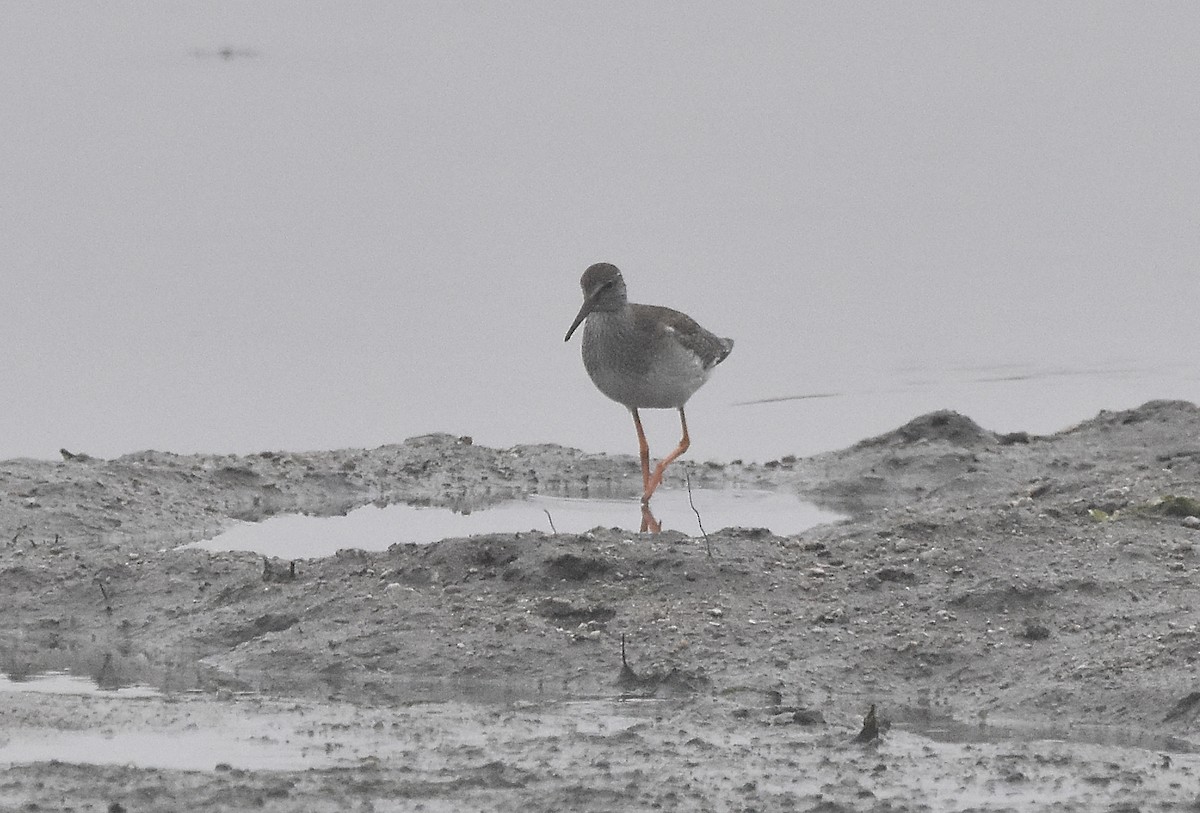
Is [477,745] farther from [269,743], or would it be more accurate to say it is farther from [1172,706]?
[1172,706]

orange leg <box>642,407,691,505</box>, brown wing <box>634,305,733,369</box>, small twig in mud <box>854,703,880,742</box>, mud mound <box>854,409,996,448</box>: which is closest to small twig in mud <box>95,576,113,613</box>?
orange leg <box>642,407,691,505</box>

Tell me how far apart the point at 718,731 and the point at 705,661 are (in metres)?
1.11

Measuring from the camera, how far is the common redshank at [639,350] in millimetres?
11805

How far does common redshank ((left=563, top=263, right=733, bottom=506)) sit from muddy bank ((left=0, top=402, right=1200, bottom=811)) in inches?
64.2

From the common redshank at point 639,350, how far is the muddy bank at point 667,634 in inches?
64.2

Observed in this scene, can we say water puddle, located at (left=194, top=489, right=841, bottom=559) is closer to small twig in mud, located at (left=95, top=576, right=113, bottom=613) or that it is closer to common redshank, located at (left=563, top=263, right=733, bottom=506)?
common redshank, located at (left=563, top=263, right=733, bottom=506)

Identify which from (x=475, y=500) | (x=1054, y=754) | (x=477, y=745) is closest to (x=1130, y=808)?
(x=1054, y=754)

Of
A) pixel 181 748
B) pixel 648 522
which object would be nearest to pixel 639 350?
pixel 648 522

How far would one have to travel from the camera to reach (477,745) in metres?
6.02

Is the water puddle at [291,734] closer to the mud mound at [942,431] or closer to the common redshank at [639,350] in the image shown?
the common redshank at [639,350]

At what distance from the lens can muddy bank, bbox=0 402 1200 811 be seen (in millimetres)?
5664

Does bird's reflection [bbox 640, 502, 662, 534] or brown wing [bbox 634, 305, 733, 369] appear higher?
brown wing [bbox 634, 305, 733, 369]

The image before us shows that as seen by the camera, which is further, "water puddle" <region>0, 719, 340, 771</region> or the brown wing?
the brown wing

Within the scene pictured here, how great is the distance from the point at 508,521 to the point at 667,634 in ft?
9.75
